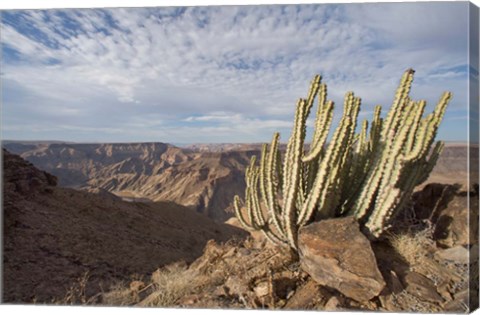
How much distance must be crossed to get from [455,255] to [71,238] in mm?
8588

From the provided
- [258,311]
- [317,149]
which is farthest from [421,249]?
[258,311]

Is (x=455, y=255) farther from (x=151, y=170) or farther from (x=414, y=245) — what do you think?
(x=151, y=170)

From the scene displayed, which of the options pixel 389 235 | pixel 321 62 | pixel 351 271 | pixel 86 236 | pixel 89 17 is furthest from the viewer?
pixel 86 236

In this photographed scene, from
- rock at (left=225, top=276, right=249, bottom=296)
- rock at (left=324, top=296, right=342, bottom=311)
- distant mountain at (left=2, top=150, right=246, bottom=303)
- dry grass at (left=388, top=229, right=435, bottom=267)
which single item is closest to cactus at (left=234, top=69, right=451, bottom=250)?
dry grass at (left=388, top=229, right=435, bottom=267)

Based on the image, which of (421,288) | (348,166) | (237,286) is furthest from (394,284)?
(237,286)

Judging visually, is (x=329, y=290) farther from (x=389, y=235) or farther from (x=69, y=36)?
(x=69, y=36)

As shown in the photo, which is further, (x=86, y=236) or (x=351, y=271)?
(x=86, y=236)

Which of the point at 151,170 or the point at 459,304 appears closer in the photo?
the point at 459,304

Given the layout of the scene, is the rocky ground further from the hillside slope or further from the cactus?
the hillside slope

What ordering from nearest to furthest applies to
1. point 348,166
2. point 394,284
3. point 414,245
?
point 394,284 → point 414,245 → point 348,166

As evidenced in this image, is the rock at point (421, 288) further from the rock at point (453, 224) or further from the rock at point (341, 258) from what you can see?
the rock at point (453, 224)

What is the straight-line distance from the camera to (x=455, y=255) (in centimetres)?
394

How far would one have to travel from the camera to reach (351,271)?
11.0 ft

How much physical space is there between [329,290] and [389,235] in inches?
51.4
